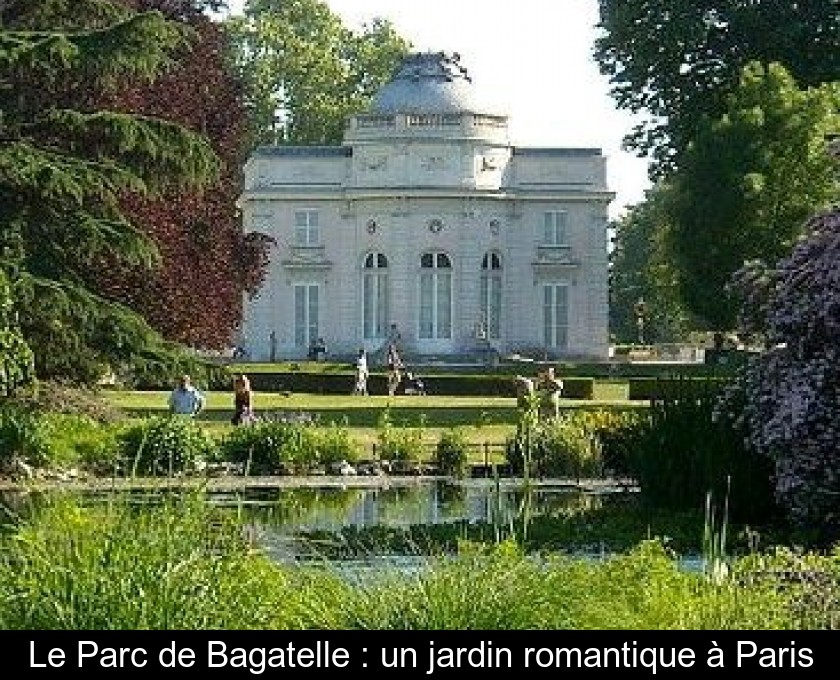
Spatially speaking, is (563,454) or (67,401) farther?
(67,401)

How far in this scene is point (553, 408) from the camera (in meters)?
27.9

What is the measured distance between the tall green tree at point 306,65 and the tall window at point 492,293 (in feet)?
36.4

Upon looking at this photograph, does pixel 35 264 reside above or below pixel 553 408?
above

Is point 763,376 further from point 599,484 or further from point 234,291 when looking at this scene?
point 234,291

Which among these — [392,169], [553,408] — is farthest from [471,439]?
[392,169]

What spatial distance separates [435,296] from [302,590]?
182 ft

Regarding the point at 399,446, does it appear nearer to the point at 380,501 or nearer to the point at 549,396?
the point at 380,501

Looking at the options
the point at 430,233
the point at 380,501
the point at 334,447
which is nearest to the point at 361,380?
the point at 334,447

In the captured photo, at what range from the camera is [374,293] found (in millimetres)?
64062

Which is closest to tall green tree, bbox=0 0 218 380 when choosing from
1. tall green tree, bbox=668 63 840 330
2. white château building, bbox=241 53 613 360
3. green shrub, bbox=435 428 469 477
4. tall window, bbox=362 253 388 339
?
green shrub, bbox=435 428 469 477

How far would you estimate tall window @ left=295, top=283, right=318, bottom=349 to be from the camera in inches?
2522

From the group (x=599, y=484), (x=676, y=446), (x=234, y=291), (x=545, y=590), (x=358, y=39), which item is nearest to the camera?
(x=545, y=590)
